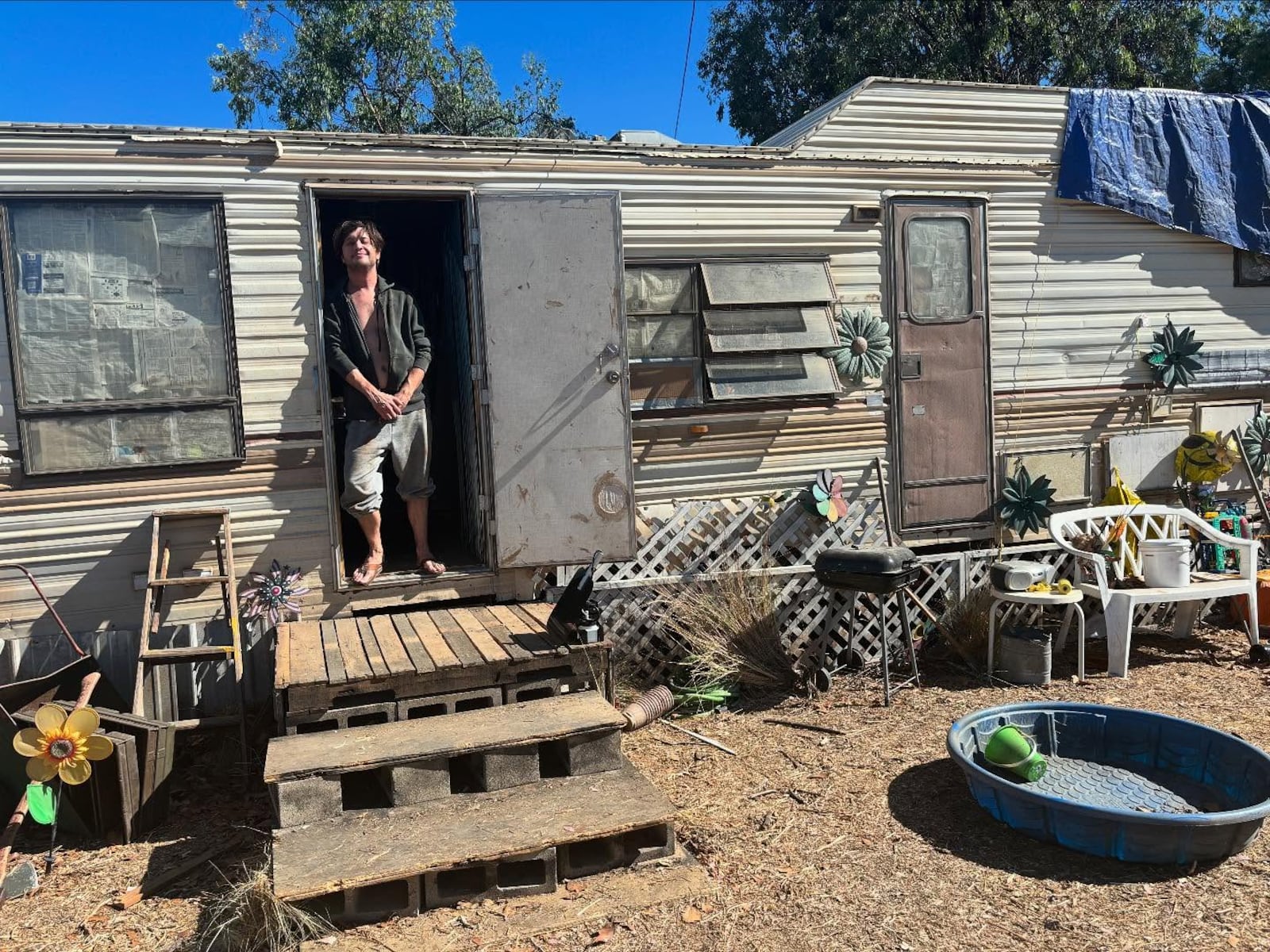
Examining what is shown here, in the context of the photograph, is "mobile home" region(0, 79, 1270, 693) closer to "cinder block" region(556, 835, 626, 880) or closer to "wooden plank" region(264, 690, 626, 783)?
"wooden plank" region(264, 690, 626, 783)

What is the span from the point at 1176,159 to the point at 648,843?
6.69m

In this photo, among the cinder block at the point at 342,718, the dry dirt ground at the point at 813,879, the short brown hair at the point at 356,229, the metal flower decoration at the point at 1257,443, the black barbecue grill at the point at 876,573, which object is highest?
the short brown hair at the point at 356,229

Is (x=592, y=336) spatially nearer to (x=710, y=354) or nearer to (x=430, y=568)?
(x=710, y=354)

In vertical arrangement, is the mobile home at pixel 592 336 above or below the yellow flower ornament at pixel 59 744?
above

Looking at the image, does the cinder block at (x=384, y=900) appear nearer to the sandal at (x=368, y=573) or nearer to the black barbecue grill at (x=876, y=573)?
the sandal at (x=368, y=573)

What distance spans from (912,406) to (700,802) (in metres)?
3.64

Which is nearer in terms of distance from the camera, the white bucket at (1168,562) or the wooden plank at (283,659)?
the wooden plank at (283,659)

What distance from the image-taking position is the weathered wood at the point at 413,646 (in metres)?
4.73

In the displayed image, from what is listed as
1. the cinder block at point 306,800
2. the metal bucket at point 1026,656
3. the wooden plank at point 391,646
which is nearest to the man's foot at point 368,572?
the wooden plank at point 391,646

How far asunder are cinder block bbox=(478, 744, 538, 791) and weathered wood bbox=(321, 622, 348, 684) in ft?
2.68

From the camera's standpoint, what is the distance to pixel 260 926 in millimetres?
3463

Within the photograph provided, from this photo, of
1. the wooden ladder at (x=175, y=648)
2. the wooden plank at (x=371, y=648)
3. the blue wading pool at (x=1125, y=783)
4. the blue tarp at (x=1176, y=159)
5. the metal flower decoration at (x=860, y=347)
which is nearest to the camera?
the blue wading pool at (x=1125, y=783)

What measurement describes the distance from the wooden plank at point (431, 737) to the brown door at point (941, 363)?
11.7 ft

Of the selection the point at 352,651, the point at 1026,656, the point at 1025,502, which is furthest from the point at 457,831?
the point at 1025,502
